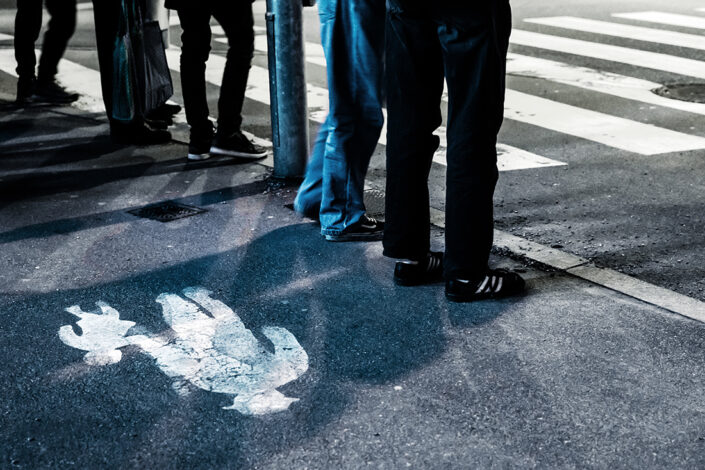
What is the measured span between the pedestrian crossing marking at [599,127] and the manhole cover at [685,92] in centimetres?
95

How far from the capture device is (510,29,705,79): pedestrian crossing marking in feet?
31.3

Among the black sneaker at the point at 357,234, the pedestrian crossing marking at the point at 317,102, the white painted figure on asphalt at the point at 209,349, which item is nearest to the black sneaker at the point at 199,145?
the pedestrian crossing marking at the point at 317,102

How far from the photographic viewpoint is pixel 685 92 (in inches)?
336

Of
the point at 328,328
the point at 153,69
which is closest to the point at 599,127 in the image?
the point at 153,69

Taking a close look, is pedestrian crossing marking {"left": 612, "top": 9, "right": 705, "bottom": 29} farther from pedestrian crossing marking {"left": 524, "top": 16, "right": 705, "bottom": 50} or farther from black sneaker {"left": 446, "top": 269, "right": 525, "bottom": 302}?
black sneaker {"left": 446, "top": 269, "right": 525, "bottom": 302}

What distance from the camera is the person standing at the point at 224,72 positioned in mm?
6105

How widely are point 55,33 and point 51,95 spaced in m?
0.53

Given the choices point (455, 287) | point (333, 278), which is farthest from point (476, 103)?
point (333, 278)

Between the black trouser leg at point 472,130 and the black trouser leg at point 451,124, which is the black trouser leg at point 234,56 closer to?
the black trouser leg at point 451,124

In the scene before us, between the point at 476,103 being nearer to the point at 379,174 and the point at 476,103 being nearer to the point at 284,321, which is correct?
the point at 284,321

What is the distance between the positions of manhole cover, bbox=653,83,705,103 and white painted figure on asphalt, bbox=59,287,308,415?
17.6 feet

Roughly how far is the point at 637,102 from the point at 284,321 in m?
5.03

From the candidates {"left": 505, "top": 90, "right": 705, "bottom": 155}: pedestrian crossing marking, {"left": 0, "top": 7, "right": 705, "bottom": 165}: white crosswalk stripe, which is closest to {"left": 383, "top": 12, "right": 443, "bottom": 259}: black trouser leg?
{"left": 0, "top": 7, "right": 705, "bottom": 165}: white crosswalk stripe

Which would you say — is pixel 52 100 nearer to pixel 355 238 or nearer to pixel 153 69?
pixel 153 69
